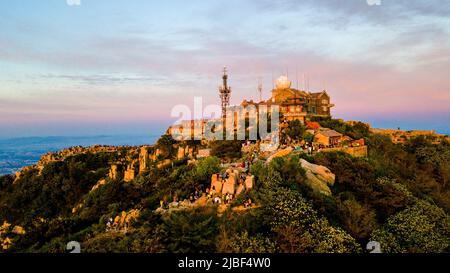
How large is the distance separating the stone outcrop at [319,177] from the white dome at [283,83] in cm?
2157

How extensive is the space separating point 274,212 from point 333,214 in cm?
366

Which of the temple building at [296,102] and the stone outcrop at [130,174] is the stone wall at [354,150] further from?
the stone outcrop at [130,174]

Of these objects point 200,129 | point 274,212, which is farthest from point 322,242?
point 200,129

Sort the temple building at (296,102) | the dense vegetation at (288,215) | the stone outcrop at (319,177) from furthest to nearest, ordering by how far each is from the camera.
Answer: the temple building at (296,102)
the stone outcrop at (319,177)
the dense vegetation at (288,215)

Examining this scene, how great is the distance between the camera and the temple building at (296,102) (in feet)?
119

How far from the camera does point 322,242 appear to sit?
1429cm

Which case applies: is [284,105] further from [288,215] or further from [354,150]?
[288,215]

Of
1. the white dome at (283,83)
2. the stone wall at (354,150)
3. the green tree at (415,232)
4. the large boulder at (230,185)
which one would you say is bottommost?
the green tree at (415,232)

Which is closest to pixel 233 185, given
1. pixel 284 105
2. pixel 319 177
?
pixel 319 177

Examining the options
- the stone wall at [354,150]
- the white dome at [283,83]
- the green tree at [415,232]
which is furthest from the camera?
the white dome at [283,83]

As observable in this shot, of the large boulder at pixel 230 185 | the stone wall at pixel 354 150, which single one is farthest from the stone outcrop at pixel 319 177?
the stone wall at pixel 354 150

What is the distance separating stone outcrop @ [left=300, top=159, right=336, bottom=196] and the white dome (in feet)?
70.8

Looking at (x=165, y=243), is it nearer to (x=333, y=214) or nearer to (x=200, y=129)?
(x=333, y=214)
